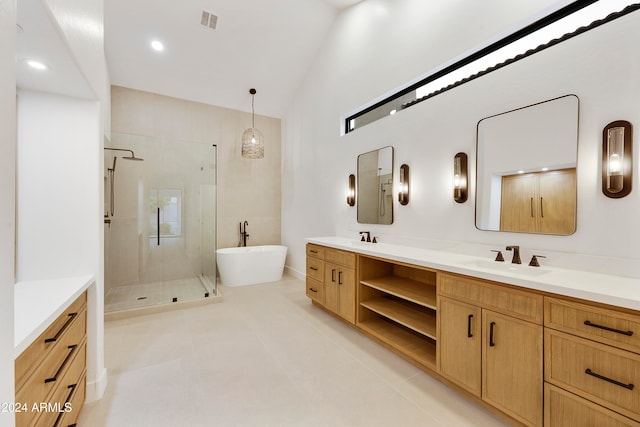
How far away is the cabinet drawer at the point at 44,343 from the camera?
1.01 m

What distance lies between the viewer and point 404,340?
8.23ft

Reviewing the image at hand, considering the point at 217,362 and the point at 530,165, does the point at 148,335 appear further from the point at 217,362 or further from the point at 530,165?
the point at 530,165

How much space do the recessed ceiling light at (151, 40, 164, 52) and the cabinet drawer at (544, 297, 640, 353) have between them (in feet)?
17.0

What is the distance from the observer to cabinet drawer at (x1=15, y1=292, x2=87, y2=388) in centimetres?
101

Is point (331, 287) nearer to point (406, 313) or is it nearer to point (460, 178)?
point (406, 313)

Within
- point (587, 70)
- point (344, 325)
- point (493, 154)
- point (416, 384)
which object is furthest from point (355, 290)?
point (587, 70)

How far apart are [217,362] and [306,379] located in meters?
0.82

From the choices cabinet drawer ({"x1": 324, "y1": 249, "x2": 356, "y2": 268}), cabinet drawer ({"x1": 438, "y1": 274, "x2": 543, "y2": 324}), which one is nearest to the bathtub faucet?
cabinet drawer ({"x1": 324, "y1": 249, "x2": 356, "y2": 268})

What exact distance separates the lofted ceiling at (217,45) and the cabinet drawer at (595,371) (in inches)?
173

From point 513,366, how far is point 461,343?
1.07 ft

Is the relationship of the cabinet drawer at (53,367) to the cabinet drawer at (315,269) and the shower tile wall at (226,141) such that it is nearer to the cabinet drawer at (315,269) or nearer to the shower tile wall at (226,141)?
the cabinet drawer at (315,269)

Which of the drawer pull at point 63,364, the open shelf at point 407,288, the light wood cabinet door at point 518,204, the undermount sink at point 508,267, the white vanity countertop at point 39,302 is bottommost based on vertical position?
the drawer pull at point 63,364

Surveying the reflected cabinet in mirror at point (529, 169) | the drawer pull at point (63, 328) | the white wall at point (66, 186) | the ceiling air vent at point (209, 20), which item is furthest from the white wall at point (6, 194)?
the ceiling air vent at point (209, 20)

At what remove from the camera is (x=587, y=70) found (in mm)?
1747
